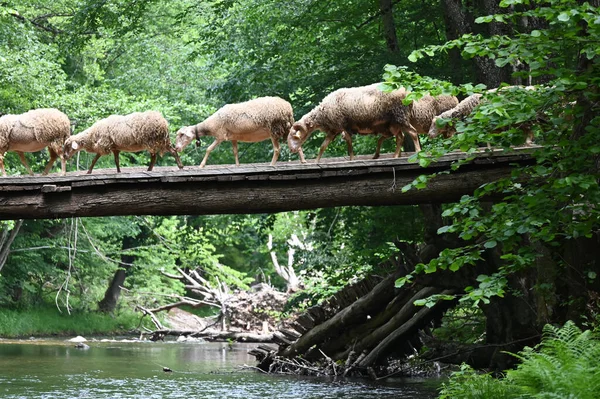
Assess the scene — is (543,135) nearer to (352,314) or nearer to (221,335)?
(352,314)

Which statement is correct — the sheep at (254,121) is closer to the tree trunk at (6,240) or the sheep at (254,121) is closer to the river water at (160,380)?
the river water at (160,380)

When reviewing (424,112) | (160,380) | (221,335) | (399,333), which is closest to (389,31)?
(399,333)

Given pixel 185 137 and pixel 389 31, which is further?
pixel 389 31

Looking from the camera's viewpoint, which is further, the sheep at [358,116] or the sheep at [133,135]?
the sheep at [133,135]

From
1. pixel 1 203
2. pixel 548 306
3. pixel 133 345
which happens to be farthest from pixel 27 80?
pixel 548 306

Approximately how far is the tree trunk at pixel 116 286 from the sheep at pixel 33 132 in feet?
76.6

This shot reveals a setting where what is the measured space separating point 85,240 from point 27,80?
1007 centimetres

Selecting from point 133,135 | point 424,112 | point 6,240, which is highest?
point 424,112

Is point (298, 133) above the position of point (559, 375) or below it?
above

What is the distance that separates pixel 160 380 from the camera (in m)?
15.5

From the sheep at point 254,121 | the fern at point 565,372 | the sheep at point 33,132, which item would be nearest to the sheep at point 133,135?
the sheep at point 33,132

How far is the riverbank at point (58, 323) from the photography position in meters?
31.3

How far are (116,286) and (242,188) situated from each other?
26817 millimetres

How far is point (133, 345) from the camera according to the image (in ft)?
86.8
